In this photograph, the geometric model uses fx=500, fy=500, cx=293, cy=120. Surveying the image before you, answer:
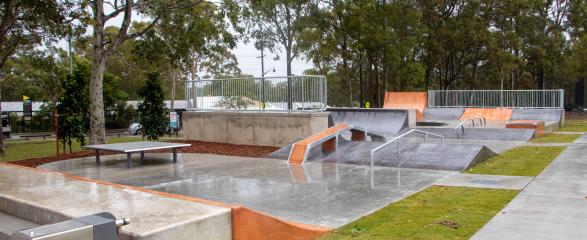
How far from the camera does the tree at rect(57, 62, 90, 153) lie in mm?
15594

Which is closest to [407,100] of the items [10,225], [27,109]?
[10,225]

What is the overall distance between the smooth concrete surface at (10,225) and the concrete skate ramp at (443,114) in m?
28.2

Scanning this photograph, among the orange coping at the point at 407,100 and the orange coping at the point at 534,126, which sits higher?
the orange coping at the point at 407,100

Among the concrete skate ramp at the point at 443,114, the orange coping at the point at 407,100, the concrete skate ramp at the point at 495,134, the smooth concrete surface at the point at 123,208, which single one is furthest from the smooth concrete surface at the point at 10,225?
the orange coping at the point at 407,100

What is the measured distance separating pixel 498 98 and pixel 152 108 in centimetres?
2355

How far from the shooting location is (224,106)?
62.4ft

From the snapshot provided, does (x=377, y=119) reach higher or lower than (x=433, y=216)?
higher

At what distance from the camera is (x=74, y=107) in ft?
51.9

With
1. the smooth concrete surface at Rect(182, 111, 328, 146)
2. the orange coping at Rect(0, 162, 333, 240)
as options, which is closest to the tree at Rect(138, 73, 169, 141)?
the smooth concrete surface at Rect(182, 111, 328, 146)

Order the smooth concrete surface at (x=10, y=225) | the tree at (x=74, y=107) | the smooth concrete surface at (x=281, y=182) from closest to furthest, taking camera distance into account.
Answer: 1. the smooth concrete surface at (x=10, y=225)
2. the smooth concrete surface at (x=281, y=182)
3. the tree at (x=74, y=107)

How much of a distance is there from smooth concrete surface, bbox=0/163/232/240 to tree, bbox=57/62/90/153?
30.2 feet

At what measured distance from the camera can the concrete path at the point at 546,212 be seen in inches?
220

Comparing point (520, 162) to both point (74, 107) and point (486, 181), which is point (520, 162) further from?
point (74, 107)

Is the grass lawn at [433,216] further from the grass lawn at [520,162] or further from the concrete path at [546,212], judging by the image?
the grass lawn at [520,162]
